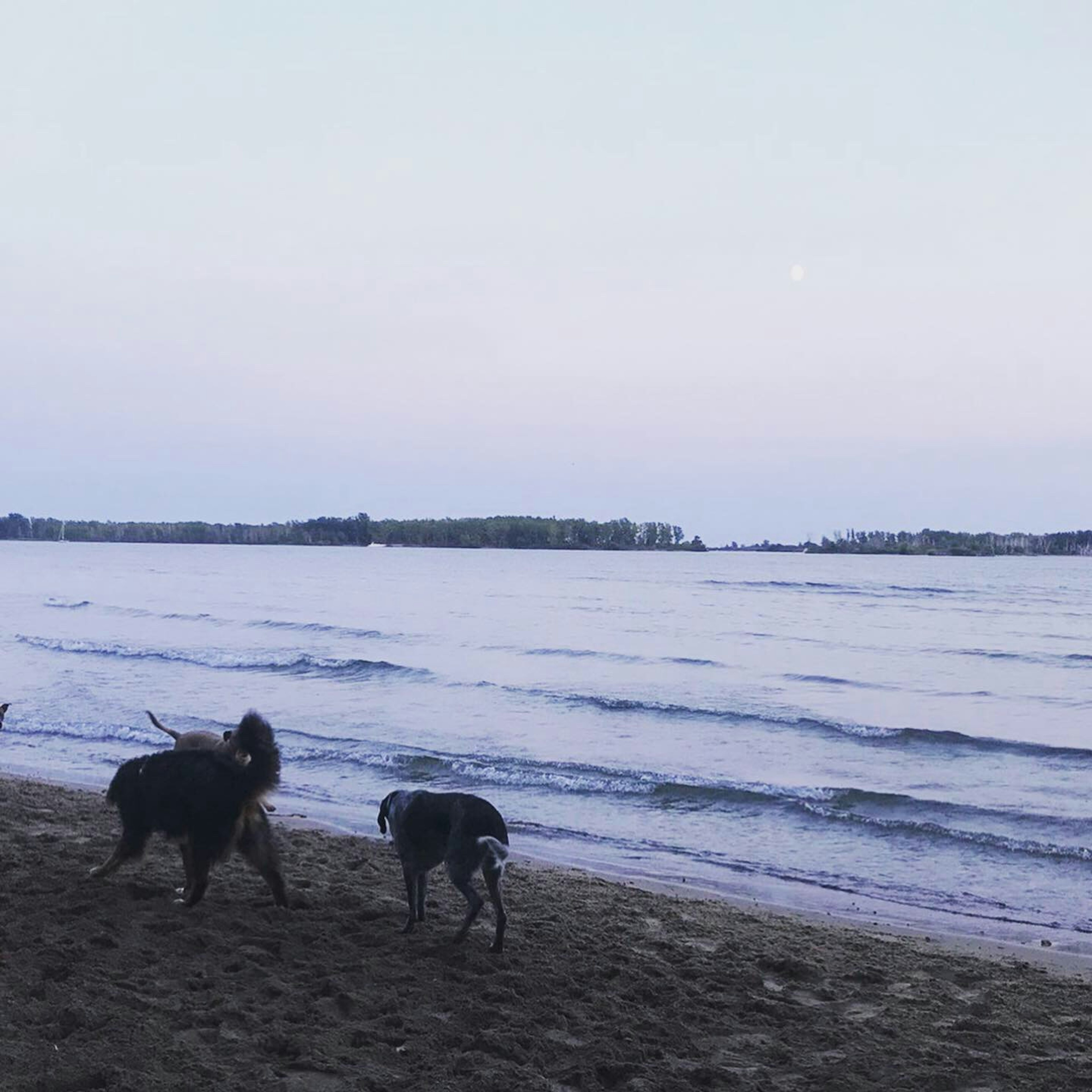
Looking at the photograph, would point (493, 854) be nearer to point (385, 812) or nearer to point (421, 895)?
point (421, 895)

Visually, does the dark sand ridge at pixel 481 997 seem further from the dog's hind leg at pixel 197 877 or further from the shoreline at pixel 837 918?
the shoreline at pixel 837 918

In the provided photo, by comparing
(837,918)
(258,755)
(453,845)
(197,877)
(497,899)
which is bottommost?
(837,918)

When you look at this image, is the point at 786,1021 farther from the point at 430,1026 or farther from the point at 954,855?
the point at 954,855

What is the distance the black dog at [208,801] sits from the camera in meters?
7.15

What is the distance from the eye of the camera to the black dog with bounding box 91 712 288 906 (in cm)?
715

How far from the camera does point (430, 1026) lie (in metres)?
5.41

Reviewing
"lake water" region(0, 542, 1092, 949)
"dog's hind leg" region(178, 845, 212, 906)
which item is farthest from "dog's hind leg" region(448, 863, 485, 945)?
"lake water" region(0, 542, 1092, 949)

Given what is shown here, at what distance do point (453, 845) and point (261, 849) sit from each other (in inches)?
57.3

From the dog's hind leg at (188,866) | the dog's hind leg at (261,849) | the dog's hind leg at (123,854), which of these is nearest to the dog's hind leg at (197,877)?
the dog's hind leg at (188,866)

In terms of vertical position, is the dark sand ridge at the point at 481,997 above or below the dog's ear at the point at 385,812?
below

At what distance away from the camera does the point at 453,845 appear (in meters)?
6.85

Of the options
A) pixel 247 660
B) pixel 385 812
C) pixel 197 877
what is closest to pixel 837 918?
pixel 385 812

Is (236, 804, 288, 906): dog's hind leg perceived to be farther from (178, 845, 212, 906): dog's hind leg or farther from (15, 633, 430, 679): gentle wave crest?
(15, 633, 430, 679): gentle wave crest

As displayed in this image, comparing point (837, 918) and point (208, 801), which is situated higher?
point (208, 801)
